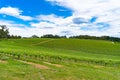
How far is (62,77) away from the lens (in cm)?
3045

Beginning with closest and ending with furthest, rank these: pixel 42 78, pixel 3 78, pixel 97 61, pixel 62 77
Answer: pixel 3 78 < pixel 42 78 < pixel 62 77 < pixel 97 61

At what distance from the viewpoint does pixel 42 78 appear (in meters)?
28.5

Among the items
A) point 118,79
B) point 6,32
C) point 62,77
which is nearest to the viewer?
point 62,77

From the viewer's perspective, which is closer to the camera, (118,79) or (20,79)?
(20,79)

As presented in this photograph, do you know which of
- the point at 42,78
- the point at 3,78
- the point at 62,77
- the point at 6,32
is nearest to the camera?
the point at 3,78

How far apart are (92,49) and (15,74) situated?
81247 millimetres

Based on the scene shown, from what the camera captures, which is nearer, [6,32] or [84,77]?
[84,77]

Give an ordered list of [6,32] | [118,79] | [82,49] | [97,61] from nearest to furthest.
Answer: [118,79] → [97,61] → [82,49] → [6,32]

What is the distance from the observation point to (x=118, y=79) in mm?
34219

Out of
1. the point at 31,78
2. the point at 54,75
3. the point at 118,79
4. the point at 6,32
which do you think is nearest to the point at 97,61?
the point at 118,79

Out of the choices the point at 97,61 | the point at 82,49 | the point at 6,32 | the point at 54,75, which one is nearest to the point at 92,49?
the point at 82,49

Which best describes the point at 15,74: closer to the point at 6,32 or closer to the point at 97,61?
the point at 97,61

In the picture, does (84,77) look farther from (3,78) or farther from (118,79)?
(3,78)

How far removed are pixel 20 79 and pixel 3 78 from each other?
169cm
